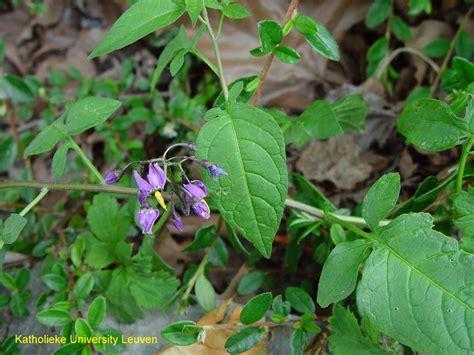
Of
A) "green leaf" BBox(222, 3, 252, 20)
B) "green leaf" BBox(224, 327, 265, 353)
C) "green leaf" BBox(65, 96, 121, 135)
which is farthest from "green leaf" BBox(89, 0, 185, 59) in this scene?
"green leaf" BBox(224, 327, 265, 353)

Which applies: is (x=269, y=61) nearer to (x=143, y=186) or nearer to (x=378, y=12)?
(x=143, y=186)

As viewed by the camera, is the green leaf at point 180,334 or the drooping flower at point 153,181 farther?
the green leaf at point 180,334

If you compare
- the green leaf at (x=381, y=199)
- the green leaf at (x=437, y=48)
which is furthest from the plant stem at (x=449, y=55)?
the green leaf at (x=381, y=199)

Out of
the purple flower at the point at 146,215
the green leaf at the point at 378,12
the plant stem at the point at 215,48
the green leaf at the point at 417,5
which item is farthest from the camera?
the green leaf at the point at 378,12

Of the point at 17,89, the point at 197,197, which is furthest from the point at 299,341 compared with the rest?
the point at 17,89

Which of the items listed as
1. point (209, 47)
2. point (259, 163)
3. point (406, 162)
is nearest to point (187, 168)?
point (209, 47)

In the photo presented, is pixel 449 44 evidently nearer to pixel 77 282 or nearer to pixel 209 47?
pixel 209 47

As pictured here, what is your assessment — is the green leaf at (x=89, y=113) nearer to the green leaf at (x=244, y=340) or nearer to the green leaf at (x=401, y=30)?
the green leaf at (x=244, y=340)

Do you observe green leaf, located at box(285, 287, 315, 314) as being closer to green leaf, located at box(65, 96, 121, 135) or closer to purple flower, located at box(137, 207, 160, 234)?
purple flower, located at box(137, 207, 160, 234)
